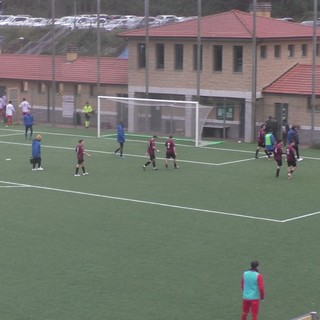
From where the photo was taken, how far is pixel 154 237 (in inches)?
996

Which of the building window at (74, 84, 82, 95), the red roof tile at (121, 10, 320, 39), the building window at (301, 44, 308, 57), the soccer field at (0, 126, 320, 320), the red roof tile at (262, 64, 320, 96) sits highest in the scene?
the red roof tile at (121, 10, 320, 39)

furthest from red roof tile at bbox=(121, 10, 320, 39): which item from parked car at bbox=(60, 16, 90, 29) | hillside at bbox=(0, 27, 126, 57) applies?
parked car at bbox=(60, 16, 90, 29)

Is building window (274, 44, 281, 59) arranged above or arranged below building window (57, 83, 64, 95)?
above

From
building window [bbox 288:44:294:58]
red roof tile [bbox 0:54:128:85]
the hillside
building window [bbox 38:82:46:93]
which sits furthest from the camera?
the hillside

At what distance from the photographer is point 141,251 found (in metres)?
23.6

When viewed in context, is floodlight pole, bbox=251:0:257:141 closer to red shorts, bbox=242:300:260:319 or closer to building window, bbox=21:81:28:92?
building window, bbox=21:81:28:92

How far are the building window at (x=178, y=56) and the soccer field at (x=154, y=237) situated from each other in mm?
9439

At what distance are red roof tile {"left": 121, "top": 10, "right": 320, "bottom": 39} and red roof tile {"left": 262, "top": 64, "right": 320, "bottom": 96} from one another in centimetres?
191

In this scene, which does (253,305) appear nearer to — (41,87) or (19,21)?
(41,87)

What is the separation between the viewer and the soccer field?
19266 millimetres

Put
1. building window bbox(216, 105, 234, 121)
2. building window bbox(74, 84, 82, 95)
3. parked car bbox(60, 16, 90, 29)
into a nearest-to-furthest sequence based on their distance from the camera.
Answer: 1. building window bbox(216, 105, 234, 121)
2. building window bbox(74, 84, 82, 95)
3. parked car bbox(60, 16, 90, 29)

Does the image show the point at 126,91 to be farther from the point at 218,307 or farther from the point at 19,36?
the point at 19,36

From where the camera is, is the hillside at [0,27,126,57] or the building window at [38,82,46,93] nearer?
the building window at [38,82,46,93]

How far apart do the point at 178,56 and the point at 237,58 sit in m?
3.77
